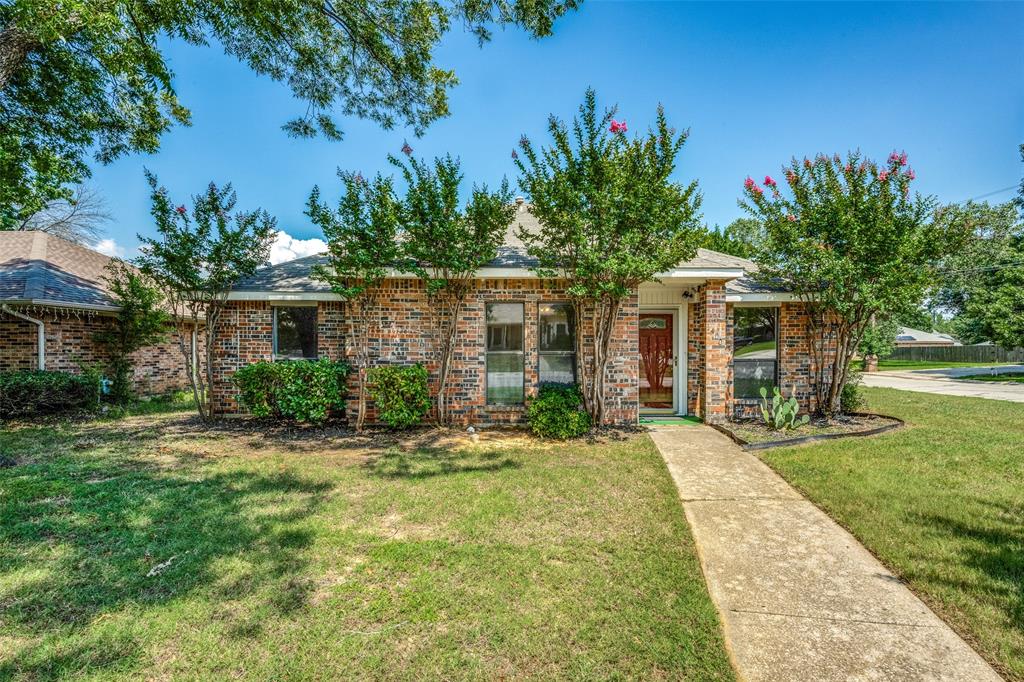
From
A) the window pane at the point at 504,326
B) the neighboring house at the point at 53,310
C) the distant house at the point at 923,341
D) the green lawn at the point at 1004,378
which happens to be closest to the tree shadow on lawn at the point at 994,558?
the window pane at the point at 504,326

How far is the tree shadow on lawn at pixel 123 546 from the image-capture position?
98.0 inches

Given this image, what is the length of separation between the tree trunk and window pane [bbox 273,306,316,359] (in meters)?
4.65

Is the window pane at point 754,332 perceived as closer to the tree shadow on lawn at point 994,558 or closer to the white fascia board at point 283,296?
the tree shadow on lawn at point 994,558

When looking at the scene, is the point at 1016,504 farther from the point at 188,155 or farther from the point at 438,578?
the point at 188,155

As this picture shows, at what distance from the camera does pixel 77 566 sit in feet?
10.5

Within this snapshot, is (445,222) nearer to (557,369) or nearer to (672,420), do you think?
(557,369)

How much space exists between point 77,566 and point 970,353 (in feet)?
→ 152

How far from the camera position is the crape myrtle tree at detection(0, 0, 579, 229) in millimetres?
6816

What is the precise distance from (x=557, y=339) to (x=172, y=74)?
826cm

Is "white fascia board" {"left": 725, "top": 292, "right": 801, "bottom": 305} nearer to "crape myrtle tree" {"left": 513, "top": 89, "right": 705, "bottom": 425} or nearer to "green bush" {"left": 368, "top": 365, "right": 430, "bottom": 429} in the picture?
Result: "crape myrtle tree" {"left": 513, "top": 89, "right": 705, "bottom": 425}

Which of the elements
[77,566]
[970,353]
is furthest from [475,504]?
[970,353]

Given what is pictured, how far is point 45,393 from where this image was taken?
8789 millimetres

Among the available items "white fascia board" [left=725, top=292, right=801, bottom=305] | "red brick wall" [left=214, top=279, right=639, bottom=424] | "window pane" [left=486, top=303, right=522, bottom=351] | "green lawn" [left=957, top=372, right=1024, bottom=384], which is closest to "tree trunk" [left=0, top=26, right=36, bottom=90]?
"red brick wall" [left=214, top=279, right=639, bottom=424]

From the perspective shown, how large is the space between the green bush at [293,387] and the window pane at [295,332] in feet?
2.27
